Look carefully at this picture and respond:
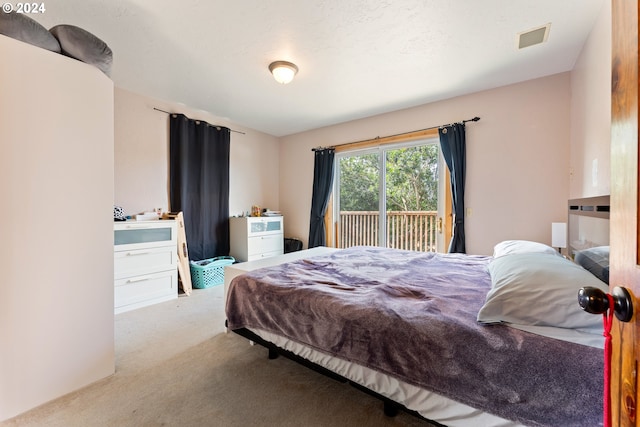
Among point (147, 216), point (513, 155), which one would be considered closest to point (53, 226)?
point (147, 216)

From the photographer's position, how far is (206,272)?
375cm

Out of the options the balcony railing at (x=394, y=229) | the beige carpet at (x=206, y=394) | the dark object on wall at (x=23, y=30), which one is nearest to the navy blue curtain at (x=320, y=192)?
the balcony railing at (x=394, y=229)

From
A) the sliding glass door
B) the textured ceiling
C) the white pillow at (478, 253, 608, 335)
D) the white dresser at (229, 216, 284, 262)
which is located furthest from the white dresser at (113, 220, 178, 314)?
the white pillow at (478, 253, 608, 335)

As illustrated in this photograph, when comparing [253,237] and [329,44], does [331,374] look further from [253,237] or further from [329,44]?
[253,237]

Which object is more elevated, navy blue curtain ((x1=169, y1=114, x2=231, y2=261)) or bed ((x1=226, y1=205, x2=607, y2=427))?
navy blue curtain ((x1=169, y1=114, x2=231, y2=261))

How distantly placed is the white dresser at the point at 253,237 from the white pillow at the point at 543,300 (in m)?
3.59

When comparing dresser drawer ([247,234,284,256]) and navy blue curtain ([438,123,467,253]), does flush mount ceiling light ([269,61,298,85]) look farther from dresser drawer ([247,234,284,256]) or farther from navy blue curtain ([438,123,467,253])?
dresser drawer ([247,234,284,256])

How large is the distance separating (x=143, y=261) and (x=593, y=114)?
446 centimetres

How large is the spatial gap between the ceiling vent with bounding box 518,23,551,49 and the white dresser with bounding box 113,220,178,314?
4.02 meters

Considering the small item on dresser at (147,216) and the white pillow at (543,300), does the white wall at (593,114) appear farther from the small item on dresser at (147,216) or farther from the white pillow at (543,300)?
the small item on dresser at (147,216)

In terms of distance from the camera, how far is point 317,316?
1.50 metres

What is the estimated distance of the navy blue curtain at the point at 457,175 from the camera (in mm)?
3371

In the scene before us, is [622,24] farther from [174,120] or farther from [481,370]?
[174,120]

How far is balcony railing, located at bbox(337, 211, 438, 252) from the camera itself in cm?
394
